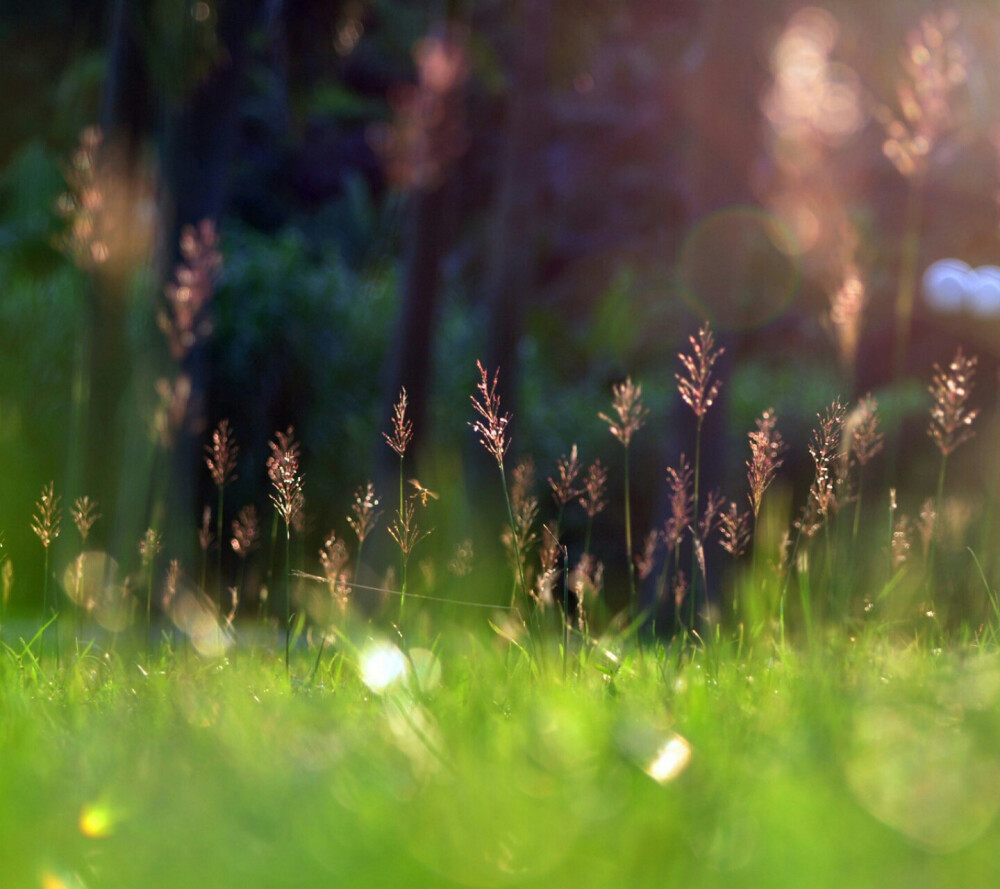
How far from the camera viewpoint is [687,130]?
821 centimetres

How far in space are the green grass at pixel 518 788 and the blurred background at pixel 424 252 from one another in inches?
65.1

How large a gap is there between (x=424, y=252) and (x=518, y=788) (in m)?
6.93

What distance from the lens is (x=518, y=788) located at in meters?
1.79

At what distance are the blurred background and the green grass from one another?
165cm

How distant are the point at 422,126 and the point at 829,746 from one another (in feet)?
17.2

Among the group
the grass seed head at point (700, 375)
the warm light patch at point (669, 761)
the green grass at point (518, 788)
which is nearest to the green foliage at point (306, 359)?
the grass seed head at point (700, 375)

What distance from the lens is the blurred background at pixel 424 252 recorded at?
6.87 meters

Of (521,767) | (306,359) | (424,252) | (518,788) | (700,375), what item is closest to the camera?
(518,788)

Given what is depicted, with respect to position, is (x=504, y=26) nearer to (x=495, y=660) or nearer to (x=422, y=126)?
(x=422, y=126)

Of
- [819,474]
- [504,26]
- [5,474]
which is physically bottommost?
[5,474]

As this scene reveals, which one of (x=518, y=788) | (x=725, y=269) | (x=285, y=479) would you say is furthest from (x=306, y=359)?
(x=518, y=788)

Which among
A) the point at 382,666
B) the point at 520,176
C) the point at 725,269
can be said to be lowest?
the point at 382,666

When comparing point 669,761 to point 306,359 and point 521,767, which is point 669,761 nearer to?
point 521,767

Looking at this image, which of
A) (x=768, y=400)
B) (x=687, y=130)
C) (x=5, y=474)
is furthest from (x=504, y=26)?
(x=5, y=474)
